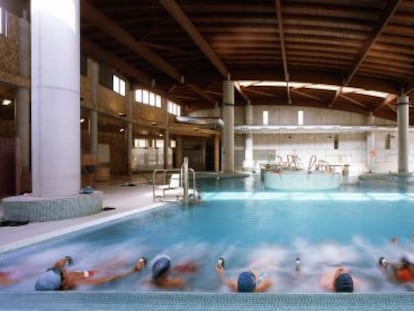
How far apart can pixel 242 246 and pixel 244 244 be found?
109mm

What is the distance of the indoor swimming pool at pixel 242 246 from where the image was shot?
3176 mm

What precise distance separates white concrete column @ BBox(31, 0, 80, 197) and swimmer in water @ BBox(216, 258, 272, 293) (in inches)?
135

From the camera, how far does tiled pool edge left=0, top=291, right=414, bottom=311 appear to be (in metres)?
2.34

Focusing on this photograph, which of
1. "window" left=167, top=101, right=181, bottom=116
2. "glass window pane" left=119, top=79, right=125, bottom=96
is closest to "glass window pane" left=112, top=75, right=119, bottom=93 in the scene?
"glass window pane" left=119, top=79, right=125, bottom=96

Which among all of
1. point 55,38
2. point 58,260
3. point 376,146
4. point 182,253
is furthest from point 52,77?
point 376,146

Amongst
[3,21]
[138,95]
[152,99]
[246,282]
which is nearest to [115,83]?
[138,95]

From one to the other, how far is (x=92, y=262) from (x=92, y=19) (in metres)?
8.15

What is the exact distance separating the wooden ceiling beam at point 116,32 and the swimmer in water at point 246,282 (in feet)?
27.7

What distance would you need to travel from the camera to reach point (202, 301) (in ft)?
7.95

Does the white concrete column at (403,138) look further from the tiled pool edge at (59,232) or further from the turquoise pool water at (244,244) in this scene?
the tiled pool edge at (59,232)

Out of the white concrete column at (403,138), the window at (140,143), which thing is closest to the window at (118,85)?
the window at (140,143)

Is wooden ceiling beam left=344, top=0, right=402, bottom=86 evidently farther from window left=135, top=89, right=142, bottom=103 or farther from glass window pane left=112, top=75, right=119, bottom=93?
window left=135, top=89, right=142, bottom=103

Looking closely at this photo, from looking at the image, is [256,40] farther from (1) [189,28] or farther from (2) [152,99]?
(2) [152,99]

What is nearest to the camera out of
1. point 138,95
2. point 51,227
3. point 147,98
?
point 51,227
